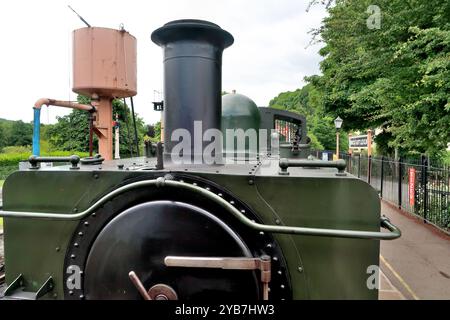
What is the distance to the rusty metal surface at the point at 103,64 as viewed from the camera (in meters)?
6.05

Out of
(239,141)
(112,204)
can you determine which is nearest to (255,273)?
(112,204)

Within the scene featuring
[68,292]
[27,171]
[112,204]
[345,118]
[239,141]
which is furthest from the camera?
[345,118]

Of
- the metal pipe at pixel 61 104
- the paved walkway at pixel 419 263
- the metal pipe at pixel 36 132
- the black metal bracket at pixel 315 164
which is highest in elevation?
the metal pipe at pixel 61 104

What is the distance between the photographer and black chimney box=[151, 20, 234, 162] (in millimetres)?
2396

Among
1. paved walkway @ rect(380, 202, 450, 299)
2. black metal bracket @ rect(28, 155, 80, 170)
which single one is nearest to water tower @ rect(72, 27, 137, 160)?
black metal bracket @ rect(28, 155, 80, 170)

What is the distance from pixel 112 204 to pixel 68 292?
0.67 m

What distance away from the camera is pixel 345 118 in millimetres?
16688

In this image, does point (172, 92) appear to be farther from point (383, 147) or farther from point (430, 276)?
point (383, 147)

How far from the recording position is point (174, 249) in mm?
1814

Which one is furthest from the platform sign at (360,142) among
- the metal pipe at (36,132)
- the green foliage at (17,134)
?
the green foliage at (17,134)

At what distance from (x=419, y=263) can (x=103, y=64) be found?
6.19 meters

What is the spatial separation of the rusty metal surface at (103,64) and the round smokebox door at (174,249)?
4.83m

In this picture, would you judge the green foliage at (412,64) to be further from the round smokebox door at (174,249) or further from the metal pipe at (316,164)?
the round smokebox door at (174,249)

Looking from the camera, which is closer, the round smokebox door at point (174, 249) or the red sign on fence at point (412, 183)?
the round smokebox door at point (174, 249)
